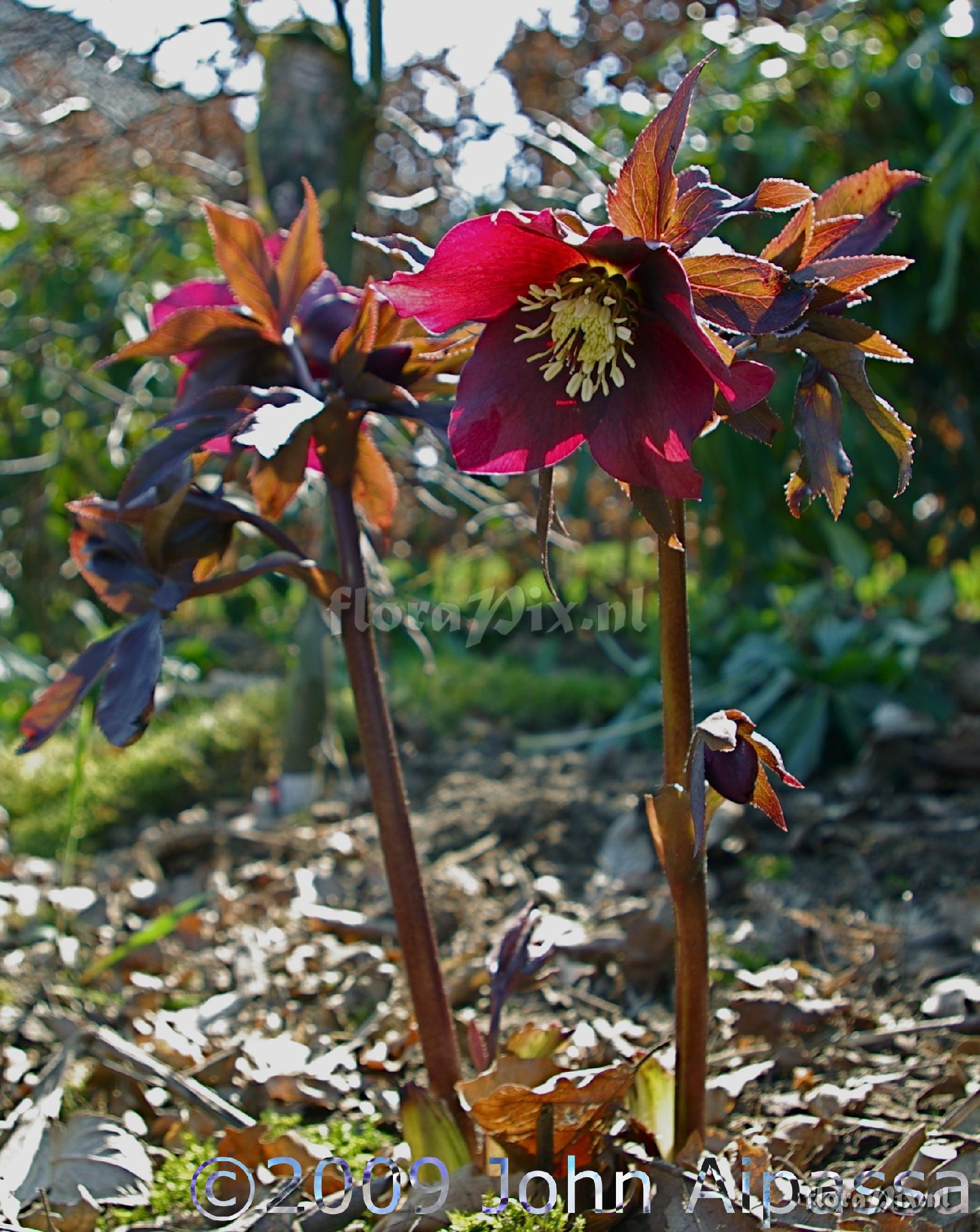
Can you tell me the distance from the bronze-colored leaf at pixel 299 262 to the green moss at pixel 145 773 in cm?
171

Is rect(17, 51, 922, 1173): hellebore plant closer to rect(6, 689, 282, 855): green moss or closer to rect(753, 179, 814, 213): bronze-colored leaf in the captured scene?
rect(753, 179, 814, 213): bronze-colored leaf

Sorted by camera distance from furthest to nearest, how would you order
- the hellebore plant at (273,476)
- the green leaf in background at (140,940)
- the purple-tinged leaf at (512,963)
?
the green leaf in background at (140,940), the purple-tinged leaf at (512,963), the hellebore plant at (273,476)

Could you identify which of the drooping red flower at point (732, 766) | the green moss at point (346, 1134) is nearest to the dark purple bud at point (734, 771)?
the drooping red flower at point (732, 766)

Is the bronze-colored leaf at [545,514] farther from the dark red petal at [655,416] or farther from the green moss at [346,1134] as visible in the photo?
the green moss at [346,1134]

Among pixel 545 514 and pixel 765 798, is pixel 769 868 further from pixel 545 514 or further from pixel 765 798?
pixel 545 514

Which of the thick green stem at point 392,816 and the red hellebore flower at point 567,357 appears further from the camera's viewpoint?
the thick green stem at point 392,816

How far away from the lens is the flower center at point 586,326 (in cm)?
82

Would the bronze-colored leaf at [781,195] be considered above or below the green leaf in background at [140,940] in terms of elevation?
above

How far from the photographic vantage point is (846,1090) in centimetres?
121

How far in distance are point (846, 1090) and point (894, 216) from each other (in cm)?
88

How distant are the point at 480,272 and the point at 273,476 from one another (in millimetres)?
333

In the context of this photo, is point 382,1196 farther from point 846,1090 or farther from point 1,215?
point 1,215

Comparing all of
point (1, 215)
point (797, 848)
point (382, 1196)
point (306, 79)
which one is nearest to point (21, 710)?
point (1, 215)

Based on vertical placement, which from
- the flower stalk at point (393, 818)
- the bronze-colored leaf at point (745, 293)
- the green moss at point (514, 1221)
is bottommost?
the green moss at point (514, 1221)
